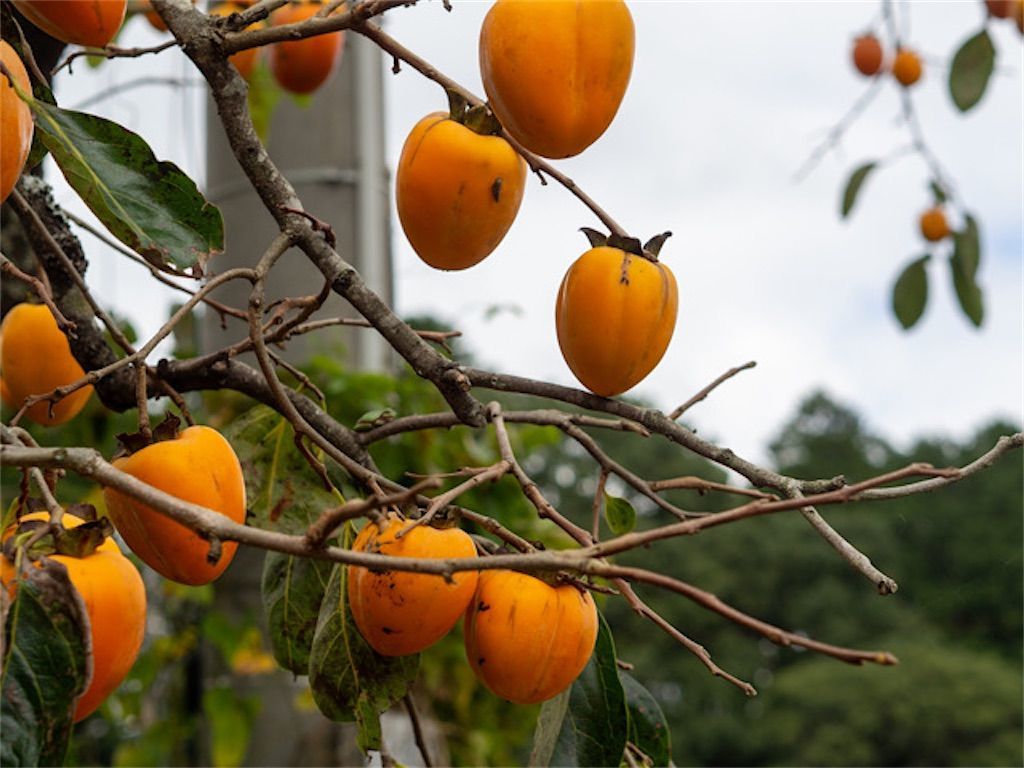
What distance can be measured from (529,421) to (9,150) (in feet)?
0.89

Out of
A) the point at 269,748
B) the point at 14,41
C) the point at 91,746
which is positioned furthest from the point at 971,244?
the point at 91,746

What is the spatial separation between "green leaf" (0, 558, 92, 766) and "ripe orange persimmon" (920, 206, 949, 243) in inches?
81.9

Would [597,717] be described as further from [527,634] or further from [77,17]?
[77,17]

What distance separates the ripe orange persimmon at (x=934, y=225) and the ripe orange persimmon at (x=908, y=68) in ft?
0.93

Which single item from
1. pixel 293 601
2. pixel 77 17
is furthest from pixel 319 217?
pixel 77 17

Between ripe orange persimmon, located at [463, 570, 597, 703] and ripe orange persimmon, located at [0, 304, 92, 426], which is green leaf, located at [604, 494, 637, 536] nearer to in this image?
ripe orange persimmon, located at [463, 570, 597, 703]

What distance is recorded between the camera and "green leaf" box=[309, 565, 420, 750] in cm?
69

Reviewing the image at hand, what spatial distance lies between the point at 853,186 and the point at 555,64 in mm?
1696

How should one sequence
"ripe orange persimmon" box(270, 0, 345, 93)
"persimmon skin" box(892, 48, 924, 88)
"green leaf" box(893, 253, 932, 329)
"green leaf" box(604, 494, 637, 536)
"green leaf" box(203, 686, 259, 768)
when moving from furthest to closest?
"persimmon skin" box(892, 48, 924, 88)
"green leaf" box(893, 253, 932, 329)
"green leaf" box(203, 686, 259, 768)
"ripe orange persimmon" box(270, 0, 345, 93)
"green leaf" box(604, 494, 637, 536)

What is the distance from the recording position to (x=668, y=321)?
0.68 metres

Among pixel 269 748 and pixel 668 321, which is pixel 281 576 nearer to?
pixel 668 321

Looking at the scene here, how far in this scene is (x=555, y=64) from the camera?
0.60 meters

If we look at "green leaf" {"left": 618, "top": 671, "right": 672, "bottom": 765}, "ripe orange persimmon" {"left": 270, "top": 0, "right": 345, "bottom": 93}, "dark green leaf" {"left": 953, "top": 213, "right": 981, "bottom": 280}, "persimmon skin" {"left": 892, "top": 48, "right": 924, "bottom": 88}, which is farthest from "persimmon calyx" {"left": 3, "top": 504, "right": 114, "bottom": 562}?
"persimmon skin" {"left": 892, "top": 48, "right": 924, "bottom": 88}

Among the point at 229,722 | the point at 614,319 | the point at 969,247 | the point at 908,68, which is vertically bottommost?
the point at 229,722
